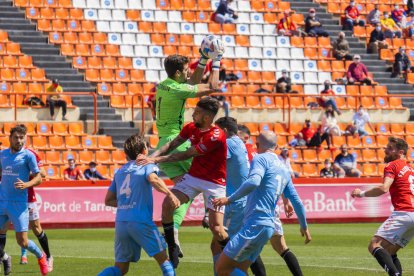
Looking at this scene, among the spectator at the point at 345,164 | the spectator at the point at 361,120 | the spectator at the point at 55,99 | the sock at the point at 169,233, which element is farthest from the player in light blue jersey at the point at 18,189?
the spectator at the point at 361,120

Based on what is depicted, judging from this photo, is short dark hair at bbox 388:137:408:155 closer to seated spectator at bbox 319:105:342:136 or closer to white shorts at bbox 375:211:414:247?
white shorts at bbox 375:211:414:247

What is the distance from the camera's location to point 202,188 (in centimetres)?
1406

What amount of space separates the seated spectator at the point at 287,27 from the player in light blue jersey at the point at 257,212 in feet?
96.1

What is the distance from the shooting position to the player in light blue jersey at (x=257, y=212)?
472 inches

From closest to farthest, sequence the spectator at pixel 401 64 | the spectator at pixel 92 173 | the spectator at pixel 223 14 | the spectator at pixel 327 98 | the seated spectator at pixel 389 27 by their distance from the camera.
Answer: the spectator at pixel 92 173
the spectator at pixel 327 98
the spectator at pixel 223 14
the spectator at pixel 401 64
the seated spectator at pixel 389 27

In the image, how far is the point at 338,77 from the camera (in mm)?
40469

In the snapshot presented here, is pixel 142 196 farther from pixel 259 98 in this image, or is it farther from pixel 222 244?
pixel 259 98

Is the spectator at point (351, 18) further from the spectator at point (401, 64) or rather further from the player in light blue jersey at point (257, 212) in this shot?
the player in light blue jersey at point (257, 212)

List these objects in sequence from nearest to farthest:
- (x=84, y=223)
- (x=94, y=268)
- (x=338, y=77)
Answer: (x=94, y=268)
(x=84, y=223)
(x=338, y=77)

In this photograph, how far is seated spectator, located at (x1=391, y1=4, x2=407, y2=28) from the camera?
44.7 metres

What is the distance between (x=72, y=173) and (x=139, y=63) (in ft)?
25.7

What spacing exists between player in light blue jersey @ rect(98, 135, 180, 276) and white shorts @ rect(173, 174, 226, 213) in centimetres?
180

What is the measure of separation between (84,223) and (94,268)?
1146 cm

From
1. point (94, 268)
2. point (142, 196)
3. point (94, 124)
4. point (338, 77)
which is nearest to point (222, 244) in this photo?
point (142, 196)
